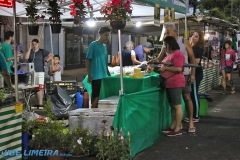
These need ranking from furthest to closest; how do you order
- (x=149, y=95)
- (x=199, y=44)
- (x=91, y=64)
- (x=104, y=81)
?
(x=199, y=44) < (x=104, y=81) < (x=91, y=64) < (x=149, y=95)

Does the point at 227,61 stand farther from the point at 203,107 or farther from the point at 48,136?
the point at 48,136

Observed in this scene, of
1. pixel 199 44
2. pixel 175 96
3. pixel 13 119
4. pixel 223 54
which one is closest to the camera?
pixel 13 119

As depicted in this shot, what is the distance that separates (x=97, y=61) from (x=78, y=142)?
202 centimetres

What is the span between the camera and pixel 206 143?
6.29 meters

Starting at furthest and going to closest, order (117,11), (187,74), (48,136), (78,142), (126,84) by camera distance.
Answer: (126,84)
(187,74)
(117,11)
(78,142)
(48,136)

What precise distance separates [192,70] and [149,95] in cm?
144

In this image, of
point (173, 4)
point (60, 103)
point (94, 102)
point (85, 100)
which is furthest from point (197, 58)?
point (60, 103)

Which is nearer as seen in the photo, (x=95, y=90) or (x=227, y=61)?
(x=95, y=90)

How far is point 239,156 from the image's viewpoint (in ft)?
18.4

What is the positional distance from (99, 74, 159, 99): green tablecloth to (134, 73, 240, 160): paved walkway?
1074 millimetres

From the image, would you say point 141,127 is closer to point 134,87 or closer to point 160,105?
point 160,105

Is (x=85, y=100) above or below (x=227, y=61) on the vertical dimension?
below

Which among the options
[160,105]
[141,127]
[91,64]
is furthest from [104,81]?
[141,127]

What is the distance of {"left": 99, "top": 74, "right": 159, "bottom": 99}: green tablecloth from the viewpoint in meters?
6.92
